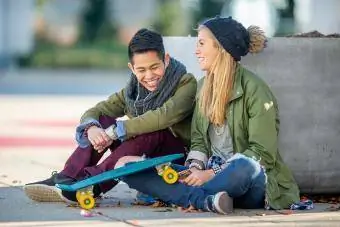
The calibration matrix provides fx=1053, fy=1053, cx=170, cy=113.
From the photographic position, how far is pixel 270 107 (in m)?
6.05

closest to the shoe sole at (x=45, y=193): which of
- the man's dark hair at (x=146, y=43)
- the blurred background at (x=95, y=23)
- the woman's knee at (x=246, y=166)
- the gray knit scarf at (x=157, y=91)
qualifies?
the gray knit scarf at (x=157, y=91)

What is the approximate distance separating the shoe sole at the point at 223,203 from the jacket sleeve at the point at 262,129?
27cm

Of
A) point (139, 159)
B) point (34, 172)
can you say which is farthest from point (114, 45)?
point (139, 159)

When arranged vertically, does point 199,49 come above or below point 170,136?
above

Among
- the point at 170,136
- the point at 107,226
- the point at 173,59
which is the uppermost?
the point at 173,59

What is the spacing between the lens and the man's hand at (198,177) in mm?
6074

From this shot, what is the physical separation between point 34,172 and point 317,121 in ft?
9.11

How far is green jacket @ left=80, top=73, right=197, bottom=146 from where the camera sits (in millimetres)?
6270

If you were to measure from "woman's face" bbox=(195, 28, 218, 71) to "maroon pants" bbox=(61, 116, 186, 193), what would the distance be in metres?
0.51

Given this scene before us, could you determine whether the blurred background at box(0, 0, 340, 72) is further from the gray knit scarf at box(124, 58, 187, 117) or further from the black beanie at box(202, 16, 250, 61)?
the black beanie at box(202, 16, 250, 61)

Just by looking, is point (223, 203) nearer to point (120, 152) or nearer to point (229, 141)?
point (229, 141)

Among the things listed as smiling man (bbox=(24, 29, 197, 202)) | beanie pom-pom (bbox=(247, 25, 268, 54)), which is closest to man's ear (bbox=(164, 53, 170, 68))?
smiling man (bbox=(24, 29, 197, 202))

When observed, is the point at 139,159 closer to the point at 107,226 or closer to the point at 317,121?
the point at 107,226

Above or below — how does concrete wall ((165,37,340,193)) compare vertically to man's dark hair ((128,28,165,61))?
below
